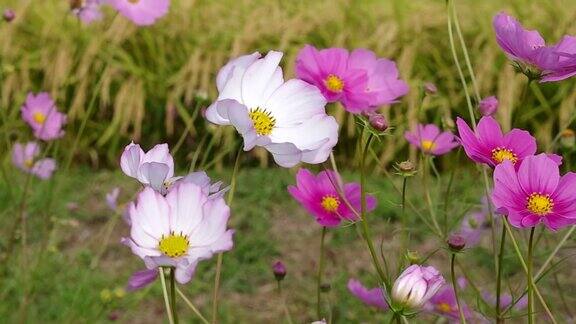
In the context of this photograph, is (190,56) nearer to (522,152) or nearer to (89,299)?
(89,299)

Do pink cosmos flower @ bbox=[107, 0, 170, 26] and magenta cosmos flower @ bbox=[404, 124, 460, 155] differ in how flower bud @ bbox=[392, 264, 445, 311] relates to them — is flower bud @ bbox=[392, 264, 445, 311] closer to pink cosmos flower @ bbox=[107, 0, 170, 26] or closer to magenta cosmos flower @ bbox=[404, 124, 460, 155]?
magenta cosmos flower @ bbox=[404, 124, 460, 155]

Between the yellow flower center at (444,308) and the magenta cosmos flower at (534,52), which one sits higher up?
the magenta cosmos flower at (534,52)

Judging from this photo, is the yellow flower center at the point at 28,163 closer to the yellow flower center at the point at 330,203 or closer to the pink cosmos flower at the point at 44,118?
the pink cosmos flower at the point at 44,118

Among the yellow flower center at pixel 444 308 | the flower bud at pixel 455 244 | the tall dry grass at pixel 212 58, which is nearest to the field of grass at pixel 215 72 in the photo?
the tall dry grass at pixel 212 58

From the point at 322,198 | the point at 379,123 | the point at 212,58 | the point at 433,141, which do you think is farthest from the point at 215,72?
the point at 379,123

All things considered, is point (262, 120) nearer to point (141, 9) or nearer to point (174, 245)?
point (174, 245)
